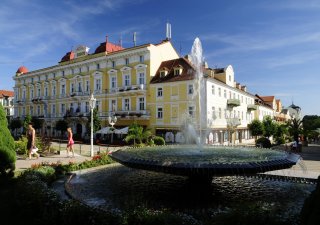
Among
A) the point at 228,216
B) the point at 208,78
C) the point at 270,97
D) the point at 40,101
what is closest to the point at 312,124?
the point at 270,97

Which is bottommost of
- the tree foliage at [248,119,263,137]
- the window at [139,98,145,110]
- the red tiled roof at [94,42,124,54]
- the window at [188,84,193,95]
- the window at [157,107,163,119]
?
the tree foliage at [248,119,263,137]

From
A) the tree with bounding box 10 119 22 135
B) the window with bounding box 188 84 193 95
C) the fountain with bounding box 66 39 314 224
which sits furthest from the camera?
the tree with bounding box 10 119 22 135

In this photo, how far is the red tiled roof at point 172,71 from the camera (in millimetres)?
36528

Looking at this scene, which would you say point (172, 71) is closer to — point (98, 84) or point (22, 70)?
point (98, 84)

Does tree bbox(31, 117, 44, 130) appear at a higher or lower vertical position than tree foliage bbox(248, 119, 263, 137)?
higher

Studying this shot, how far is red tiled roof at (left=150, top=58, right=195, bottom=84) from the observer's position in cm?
3653

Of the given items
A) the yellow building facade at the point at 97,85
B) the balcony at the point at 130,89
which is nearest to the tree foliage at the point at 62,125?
the yellow building facade at the point at 97,85

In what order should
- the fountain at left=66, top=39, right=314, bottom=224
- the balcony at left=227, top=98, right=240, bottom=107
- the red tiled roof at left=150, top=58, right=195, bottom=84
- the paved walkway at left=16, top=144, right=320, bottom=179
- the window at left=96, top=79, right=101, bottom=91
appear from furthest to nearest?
the window at left=96, top=79, right=101, bottom=91
the balcony at left=227, top=98, right=240, bottom=107
the red tiled roof at left=150, top=58, right=195, bottom=84
the paved walkway at left=16, top=144, right=320, bottom=179
the fountain at left=66, top=39, right=314, bottom=224

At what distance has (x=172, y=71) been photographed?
38594 mm

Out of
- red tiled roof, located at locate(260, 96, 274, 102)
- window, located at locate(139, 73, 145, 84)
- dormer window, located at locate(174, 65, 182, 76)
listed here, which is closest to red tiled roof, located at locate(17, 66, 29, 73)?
window, located at locate(139, 73, 145, 84)

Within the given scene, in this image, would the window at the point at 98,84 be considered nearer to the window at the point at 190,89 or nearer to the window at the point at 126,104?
the window at the point at 126,104

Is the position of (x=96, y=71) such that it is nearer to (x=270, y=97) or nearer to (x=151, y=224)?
(x=151, y=224)

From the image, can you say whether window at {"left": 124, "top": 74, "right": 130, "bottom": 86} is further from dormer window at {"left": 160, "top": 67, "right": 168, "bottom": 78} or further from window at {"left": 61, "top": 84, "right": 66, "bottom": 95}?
window at {"left": 61, "top": 84, "right": 66, "bottom": 95}

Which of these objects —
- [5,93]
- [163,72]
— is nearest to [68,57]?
[163,72]
